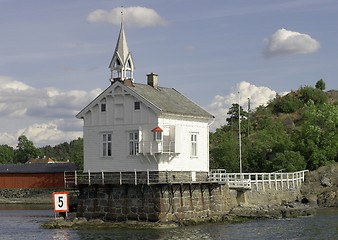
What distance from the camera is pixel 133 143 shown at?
4850 centimetres

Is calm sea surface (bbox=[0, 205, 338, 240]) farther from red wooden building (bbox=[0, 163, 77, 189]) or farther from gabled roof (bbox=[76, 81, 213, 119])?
red wooden building (bbox=[0, 163, 77, 189])

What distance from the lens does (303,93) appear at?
118m

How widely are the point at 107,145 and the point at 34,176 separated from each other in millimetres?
49341

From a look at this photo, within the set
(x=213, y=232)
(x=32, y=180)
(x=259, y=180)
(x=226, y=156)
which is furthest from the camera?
(x=32, y=180)

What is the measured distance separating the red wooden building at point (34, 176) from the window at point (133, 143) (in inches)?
1911

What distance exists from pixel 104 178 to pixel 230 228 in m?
9.37

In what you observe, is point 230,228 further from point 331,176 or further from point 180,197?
point 331,176

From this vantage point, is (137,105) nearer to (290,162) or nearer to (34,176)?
(290,162)

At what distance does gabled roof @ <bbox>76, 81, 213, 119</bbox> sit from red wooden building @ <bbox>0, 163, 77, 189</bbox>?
45.5m

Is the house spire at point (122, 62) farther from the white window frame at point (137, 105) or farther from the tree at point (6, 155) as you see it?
the tree at point (6, 155)

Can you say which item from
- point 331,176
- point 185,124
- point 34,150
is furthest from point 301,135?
point 34,150

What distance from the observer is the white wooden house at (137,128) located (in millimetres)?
47781

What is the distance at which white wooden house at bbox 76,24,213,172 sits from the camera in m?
47.8

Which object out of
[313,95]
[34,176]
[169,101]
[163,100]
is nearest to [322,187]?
[169,101]
